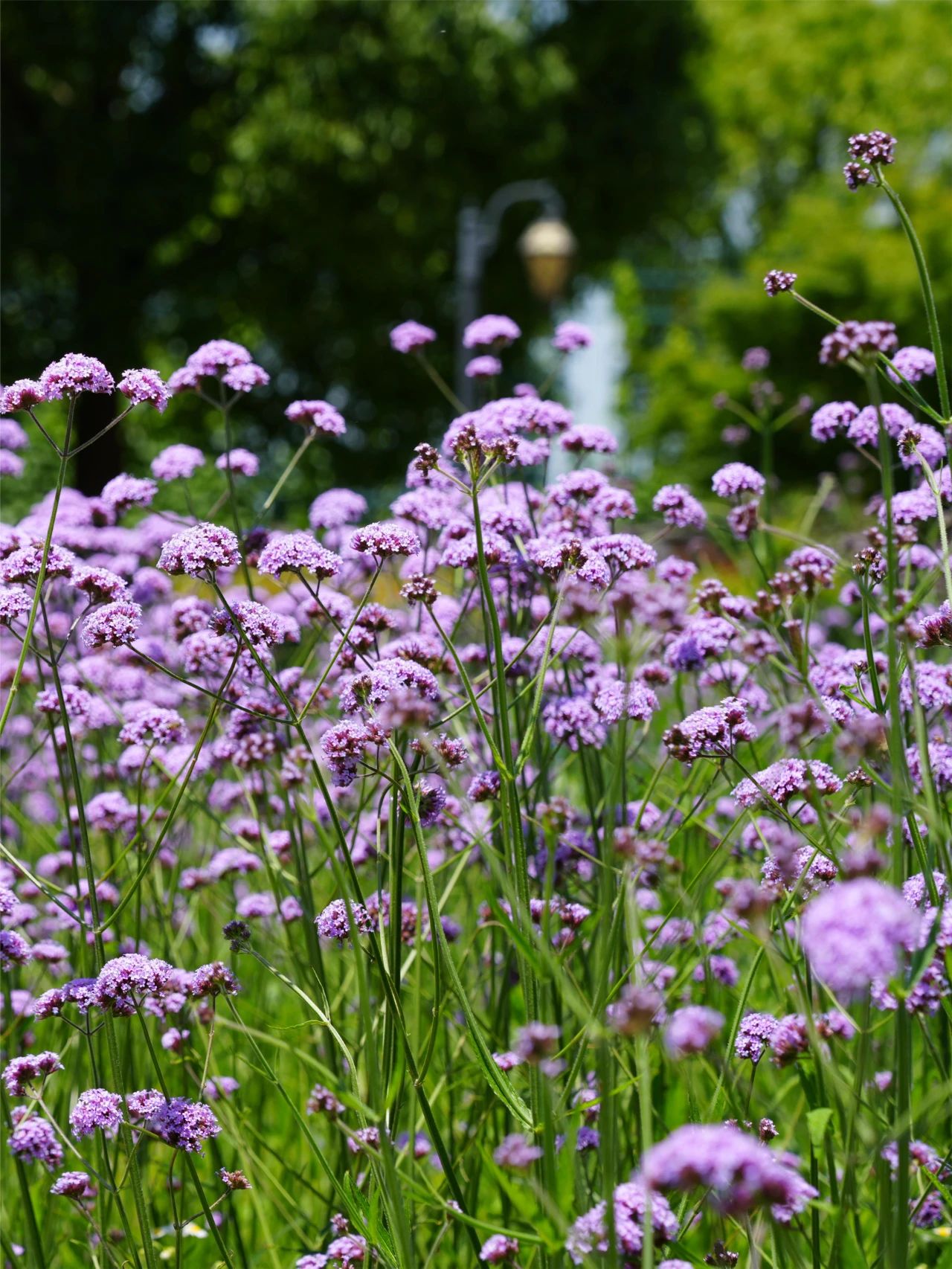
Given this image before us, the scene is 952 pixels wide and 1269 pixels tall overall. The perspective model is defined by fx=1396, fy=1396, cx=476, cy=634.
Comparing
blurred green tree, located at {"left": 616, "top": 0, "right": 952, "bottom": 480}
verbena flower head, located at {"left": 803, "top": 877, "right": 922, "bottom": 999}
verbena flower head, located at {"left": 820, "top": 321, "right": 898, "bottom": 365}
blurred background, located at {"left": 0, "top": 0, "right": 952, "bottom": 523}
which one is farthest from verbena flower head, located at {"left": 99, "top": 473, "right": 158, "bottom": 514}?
blurred green tree, located at {"left": 616, "top": 0, "right": 952, "bottom": 480}

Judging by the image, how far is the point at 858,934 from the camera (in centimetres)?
99

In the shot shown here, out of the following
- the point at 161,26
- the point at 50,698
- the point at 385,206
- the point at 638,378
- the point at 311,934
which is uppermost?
the point at 638,378

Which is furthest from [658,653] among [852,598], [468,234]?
[468,234]

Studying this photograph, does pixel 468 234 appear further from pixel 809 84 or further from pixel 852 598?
Result: pixel 809 84

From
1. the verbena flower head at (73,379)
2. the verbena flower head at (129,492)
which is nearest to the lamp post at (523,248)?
the verbena flower head at (129,492)

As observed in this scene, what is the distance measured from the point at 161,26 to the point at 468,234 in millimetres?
5214

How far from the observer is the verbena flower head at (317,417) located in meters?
2.86

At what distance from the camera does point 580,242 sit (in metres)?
20.1

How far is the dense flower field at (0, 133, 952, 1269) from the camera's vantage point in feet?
4.94

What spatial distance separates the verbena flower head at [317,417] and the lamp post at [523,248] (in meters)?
10.3

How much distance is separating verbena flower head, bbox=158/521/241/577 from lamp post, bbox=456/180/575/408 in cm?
1121

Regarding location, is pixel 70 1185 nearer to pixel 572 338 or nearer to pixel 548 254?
pixel 572 338

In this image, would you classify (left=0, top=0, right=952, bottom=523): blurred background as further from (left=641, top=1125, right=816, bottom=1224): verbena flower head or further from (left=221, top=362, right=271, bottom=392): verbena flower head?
(left=641, top=1125, right=816, bottom=1224): verbena flower head

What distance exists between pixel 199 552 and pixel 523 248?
15733 mm
